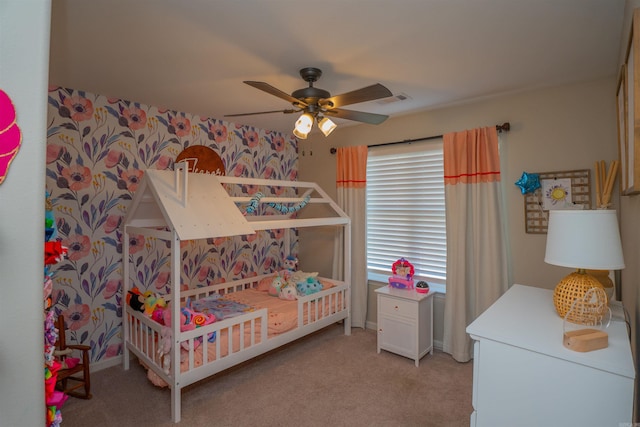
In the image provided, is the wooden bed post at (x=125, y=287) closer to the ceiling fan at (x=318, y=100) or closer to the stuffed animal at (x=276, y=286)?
the stuffed animal at (x=276, y=286)

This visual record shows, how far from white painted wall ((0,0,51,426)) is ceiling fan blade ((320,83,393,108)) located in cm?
141

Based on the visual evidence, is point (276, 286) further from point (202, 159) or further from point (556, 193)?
point (556, 193)

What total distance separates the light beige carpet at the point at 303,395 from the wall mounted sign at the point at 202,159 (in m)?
2.00

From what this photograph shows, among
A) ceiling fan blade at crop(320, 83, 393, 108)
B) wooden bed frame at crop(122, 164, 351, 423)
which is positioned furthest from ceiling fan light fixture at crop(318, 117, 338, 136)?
wooden bed frame at crop(122, 164, 351, 423)

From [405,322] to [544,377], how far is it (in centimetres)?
192

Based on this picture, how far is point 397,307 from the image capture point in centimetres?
319

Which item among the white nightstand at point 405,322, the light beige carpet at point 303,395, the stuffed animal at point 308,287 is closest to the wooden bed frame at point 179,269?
the stuffed animal at point 308,287

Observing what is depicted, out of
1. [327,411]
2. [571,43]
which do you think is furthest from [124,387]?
[571,43]

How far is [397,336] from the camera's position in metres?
3.19

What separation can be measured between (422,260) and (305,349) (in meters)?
1.55

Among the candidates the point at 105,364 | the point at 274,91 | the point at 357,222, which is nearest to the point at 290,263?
the point at 357,222

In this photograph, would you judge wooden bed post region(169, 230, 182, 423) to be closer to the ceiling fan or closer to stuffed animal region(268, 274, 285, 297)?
the ceiling fan

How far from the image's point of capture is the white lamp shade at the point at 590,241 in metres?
1.38

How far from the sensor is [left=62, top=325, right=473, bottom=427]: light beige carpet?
7.54 feet
